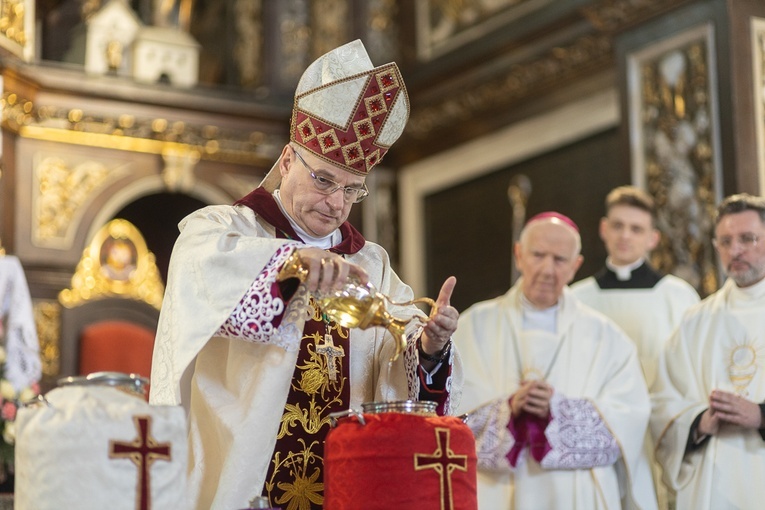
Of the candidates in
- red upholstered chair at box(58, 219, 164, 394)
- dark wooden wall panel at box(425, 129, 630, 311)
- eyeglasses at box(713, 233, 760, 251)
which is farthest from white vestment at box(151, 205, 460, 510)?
red upholstered chair at box(58, 219, 164, 394)

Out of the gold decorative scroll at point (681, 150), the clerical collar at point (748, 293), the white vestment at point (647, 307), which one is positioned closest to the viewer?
the clerical collar at point (748, 293)

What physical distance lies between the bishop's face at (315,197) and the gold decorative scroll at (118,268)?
21.2ft

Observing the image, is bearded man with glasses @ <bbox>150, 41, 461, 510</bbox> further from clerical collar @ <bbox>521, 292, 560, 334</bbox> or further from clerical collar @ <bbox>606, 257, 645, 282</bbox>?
clerical collar @ <bbox>606, 257, 645, 282</bbox>

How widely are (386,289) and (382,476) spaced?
3.18 ft

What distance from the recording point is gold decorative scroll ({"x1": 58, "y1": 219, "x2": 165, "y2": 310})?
398 inches

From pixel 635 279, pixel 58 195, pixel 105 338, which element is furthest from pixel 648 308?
pixel 58 195

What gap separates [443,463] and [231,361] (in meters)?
0.80

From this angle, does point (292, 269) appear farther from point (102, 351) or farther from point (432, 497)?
point (102, 351)

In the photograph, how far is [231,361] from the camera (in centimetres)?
366

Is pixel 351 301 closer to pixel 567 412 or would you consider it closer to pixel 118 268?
pixel 567 412

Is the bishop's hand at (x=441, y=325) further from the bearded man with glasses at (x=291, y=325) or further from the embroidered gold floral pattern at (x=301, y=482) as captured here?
the embroidered gold floral pattern at (x=301, y=482)

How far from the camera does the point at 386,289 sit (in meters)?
4.02

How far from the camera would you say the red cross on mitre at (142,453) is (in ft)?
9.41

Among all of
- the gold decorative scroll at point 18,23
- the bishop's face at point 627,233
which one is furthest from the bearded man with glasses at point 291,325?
the gold decorative scroll at point 18,23
